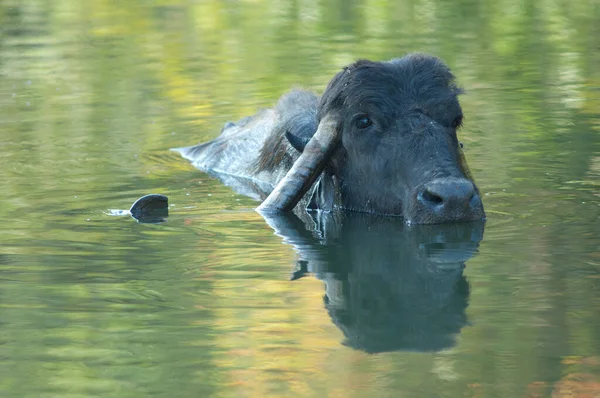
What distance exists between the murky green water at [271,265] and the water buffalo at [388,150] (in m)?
0.24

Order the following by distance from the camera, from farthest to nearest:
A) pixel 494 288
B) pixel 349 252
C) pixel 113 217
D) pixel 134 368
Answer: pixel 113 217 < pixel 349 252 < pixel 494 288 < pixel 134 368

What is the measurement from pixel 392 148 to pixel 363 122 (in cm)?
36

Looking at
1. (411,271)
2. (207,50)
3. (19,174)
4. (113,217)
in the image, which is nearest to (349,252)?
(411,271)

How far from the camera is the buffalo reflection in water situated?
668cm

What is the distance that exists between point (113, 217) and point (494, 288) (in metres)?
3.64

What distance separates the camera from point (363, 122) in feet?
32.0

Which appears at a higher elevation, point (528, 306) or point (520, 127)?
point (528, 306)

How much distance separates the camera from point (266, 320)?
696cm

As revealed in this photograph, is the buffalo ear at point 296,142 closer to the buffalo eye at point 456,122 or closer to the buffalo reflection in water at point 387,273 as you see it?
the buffalo reflection in water at point 387,273

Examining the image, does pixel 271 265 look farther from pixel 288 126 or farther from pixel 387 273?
pixel 288 126

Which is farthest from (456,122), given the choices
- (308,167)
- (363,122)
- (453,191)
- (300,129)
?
(300,129)

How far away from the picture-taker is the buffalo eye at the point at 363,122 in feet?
32.0

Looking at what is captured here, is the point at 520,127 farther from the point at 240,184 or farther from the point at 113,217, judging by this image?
the point at 113,217

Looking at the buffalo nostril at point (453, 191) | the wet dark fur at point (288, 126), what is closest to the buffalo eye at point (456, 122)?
the buffalo nostril at point (453, 191)
